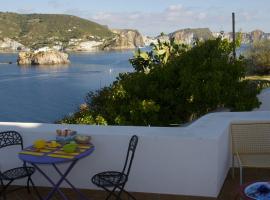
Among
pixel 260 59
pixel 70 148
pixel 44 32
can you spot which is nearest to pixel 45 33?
Result: pixel 44 32

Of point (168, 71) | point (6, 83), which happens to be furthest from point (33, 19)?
point (168, 71)

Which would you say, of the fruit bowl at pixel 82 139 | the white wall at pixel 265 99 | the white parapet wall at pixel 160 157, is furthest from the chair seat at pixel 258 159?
the white wall at pixel 265 99

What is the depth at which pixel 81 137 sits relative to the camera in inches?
187

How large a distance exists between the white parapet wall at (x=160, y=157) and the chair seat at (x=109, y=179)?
65 centimetres

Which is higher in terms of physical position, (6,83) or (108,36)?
(108,36)

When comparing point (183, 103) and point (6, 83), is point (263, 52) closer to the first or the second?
point (183, 103)

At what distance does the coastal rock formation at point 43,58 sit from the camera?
109 meters

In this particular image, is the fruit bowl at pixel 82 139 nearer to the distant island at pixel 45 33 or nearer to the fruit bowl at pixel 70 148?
the fruit bowl at pixel 70 148

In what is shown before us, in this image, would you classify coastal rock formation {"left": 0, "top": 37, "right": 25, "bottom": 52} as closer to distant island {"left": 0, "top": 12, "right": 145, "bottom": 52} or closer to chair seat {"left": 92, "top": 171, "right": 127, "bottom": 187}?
distant island {"left": 0, "top": 12, "right": 145, "bottom": 52}

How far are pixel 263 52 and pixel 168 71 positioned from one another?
25723 millimetres

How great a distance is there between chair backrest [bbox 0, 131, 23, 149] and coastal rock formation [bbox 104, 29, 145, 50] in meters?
161

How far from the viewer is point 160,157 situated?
16.5 ft

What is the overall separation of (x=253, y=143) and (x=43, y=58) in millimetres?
107207

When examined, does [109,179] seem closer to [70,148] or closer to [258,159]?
[70,148]
